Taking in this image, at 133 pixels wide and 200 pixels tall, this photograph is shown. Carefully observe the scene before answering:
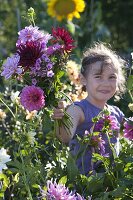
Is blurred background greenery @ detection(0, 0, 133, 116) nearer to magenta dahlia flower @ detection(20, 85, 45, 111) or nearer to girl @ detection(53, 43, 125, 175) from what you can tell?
girl @ detection(53, 43, 125, 175)

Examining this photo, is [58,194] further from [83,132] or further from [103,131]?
[83,132]

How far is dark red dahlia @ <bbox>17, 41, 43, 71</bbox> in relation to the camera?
1.98 metres

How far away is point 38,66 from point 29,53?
5 cm

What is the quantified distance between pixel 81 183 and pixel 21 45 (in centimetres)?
51

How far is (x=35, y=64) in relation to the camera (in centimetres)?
198

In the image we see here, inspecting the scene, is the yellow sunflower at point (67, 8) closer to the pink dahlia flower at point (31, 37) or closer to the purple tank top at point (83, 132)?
the purple tank top at point (83, 132)

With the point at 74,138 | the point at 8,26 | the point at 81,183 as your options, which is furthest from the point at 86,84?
the point at 8,26

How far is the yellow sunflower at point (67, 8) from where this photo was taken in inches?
144

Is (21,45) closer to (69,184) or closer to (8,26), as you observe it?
(69,184)

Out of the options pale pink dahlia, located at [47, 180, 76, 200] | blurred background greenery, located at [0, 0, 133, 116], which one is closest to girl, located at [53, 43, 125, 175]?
pale pink dahlia, located at [47, 180, 76, 200]

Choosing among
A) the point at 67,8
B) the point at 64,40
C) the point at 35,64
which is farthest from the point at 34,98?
the point at 67,8

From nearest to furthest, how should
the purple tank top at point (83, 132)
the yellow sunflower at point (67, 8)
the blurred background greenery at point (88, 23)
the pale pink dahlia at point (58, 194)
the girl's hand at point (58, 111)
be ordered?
the pale pink dahlia at point (58, 194), the girl's hand at point (58, 111), the purple tank top at point (83, 132), the yellow sunflower at point (67, 8), the blurred background greenery at point (88, 23)

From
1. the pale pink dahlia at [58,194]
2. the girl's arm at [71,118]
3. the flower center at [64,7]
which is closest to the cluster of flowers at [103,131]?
the girl's arm at [71,118]

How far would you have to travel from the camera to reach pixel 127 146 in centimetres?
229
